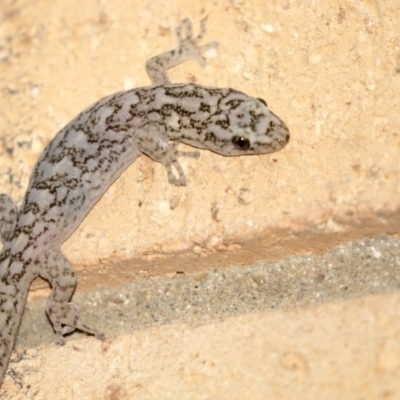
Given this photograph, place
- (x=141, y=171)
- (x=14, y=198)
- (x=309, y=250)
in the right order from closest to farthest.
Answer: (x=309, y=250)
(x=141, y=171)
(x=14, y=198)

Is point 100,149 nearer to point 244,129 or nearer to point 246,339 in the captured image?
point 244,129

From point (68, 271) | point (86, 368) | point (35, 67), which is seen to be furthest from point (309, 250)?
point (35, 67)

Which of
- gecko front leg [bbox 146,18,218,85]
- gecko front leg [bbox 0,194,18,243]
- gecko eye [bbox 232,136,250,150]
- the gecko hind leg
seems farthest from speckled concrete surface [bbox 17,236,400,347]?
gecko front leg [bbox 146,18,218,85]

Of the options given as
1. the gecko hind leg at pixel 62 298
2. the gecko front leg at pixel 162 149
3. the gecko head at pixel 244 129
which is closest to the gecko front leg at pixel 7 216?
the gecko hind leg at pixel 62 298

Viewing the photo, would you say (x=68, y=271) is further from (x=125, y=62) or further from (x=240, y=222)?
(x=125, y=62)

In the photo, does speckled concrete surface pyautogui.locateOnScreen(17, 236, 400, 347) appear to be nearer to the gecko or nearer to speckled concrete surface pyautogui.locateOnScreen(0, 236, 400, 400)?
speckled concrete surface pyautogui.locateOnScreen(0, 236, 400, 400)

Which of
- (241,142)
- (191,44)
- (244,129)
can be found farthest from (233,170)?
(191,44)
